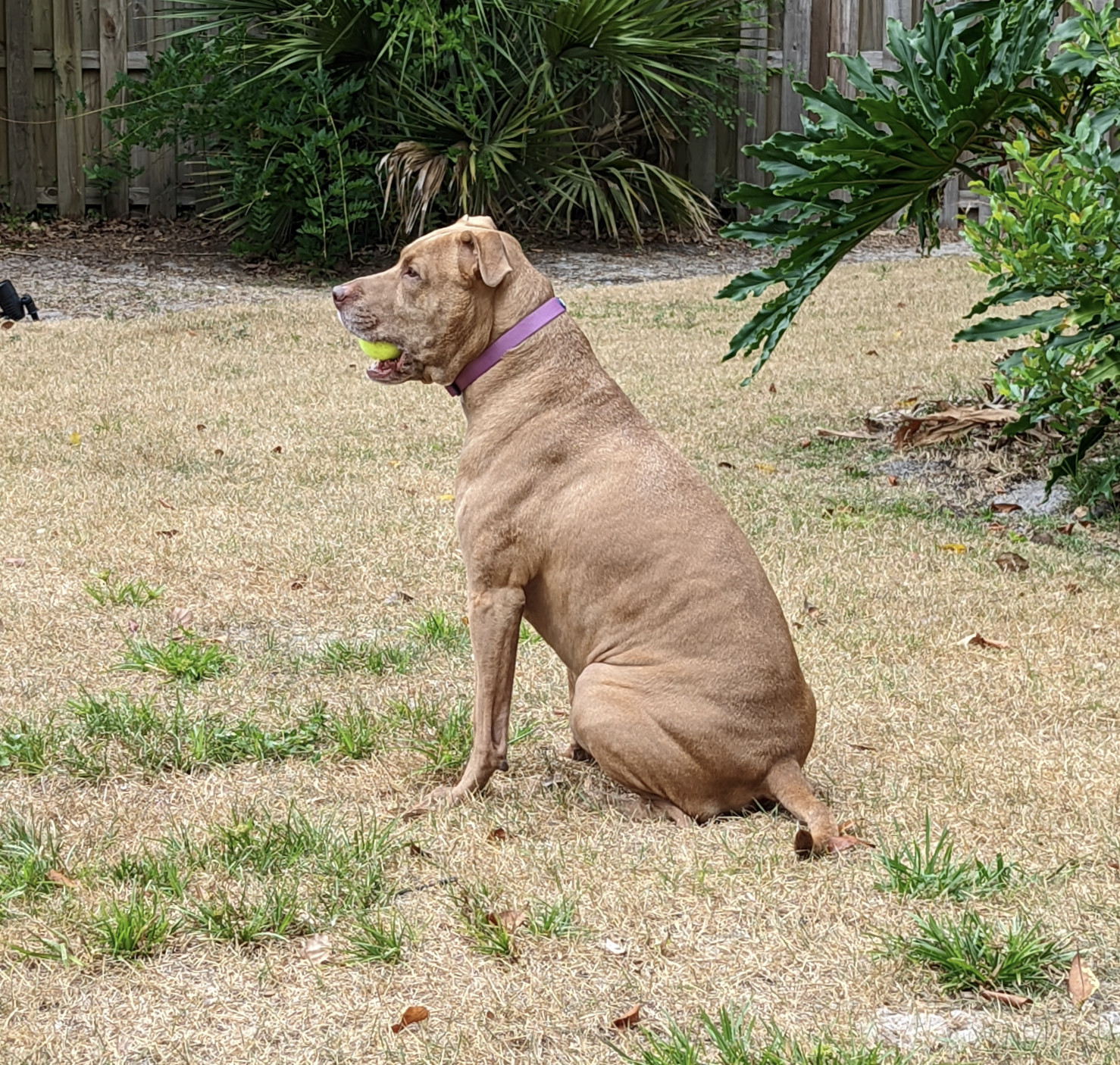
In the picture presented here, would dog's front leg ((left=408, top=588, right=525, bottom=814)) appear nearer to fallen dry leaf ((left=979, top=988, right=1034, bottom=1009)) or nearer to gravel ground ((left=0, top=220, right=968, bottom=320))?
fallen dry leaf ((left=979, top=988, right=1034, bottom=1009))

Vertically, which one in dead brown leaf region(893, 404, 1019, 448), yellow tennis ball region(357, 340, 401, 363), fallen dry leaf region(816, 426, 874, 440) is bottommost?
fallen dry leaf region(816, 426, 874, 440)

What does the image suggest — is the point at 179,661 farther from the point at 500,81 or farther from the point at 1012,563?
the point at 500,81

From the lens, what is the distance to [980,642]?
17.0 ft

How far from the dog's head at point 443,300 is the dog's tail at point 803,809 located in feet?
4.59

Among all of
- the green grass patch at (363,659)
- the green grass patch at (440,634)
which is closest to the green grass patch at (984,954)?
the green grass patch at (363,659)

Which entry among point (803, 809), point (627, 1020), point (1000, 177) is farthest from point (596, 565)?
point (1000, 177)

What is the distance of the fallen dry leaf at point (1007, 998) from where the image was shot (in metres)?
2.84

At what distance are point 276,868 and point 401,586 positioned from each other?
2.48 metres

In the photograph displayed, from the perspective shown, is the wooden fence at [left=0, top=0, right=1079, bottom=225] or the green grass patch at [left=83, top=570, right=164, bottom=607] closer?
the green grass patch at [left=83, top=570, right=164, bottom=607]

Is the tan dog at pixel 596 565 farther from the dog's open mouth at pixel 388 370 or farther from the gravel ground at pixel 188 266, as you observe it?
the gravel ground at pixel 188 266

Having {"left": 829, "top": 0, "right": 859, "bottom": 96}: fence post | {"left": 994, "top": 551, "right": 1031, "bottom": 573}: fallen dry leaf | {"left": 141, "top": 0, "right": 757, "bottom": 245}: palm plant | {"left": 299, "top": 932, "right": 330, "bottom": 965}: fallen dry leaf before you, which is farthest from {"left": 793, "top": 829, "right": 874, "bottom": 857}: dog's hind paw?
{"left": 829, "top": 0, "right": 859, "bottom": 96}: fence post

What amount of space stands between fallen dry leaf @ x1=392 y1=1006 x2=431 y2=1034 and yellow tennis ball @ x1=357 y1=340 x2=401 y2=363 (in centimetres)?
185

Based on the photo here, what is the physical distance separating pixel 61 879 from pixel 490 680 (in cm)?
114

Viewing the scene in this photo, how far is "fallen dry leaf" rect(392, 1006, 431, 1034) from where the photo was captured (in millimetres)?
2831
